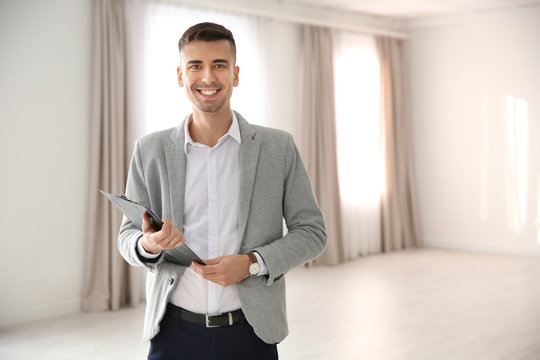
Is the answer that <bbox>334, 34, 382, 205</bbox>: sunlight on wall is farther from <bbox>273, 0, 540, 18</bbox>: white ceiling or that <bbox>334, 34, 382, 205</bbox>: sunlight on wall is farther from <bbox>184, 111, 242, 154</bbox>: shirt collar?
<bbox>184, 111, 242, 154</bbox>: shirt collar

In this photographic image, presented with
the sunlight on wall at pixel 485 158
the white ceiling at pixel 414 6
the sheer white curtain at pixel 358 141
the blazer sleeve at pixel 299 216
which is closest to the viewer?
the blazer sleeve at pixel 299 216

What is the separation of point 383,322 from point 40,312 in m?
2.67

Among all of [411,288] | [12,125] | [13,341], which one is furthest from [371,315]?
[12,125]

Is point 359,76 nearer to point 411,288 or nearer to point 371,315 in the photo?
point 411,288

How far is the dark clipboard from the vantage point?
1423 mm

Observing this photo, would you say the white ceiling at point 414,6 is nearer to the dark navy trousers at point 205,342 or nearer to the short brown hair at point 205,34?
the short brown hair at point 205,34

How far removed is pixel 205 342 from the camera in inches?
63.1

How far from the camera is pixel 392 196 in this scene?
25.8 ft

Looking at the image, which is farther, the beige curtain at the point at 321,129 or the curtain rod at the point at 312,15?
the beige curtain at the point at 321,129

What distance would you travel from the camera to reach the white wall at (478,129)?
285 inches

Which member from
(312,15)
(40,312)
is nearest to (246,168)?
(40,312)

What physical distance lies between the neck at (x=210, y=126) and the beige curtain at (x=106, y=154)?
354cm

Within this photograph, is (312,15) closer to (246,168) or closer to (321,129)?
(321,129)

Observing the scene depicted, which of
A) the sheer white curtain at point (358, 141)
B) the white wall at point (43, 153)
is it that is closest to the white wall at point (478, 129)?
the sheer white curtain at point (358, 141)
